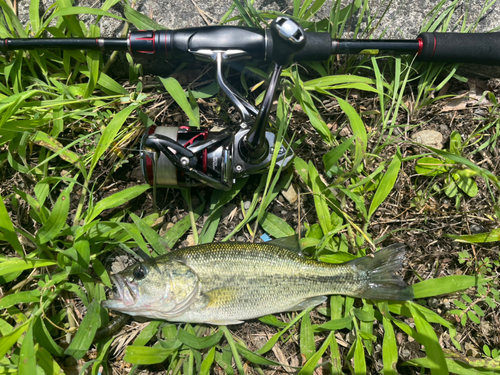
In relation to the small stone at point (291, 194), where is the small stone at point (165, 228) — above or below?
below

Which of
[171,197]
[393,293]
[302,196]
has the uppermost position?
[302,196]

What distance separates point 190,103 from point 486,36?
2.69 metres

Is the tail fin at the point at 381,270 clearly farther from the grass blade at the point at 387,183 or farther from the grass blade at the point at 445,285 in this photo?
the grass blade at the point at 387,183

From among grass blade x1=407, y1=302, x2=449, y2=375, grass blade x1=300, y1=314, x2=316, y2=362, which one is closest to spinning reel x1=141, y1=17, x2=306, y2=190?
grass blade x1=300, y1=314, x2=316, y2=362

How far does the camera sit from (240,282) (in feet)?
8.61

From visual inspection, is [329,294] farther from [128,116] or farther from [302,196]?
[128,116]

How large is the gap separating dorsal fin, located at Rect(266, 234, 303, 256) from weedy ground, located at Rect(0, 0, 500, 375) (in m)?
0.09

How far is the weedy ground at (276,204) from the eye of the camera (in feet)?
8.82

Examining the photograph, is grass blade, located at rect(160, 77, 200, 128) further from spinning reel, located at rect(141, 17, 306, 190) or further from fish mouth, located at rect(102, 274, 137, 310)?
fish mouth, located at rect(102, 274, 137, 310)

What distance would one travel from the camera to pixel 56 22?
3.13 m

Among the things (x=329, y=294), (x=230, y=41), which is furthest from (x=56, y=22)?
(x=329, y=294)

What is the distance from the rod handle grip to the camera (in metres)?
2.84

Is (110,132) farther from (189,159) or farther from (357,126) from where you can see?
(357,126)

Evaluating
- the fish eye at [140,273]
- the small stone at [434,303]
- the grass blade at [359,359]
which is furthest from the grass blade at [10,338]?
the small stone at [434,303]
